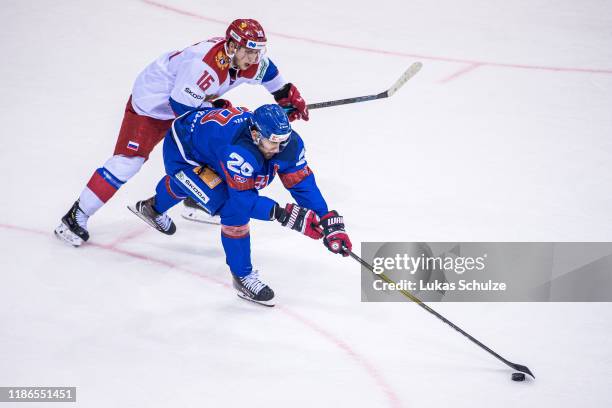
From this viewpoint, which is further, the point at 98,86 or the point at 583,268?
the point at 98,86

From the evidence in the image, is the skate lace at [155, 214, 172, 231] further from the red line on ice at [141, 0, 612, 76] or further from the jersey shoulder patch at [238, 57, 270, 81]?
the red line on ice at [141, 0, 612, 76]

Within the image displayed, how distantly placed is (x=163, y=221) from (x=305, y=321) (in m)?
1.10

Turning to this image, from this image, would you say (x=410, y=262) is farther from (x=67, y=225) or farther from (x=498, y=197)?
(x=67, y=225)

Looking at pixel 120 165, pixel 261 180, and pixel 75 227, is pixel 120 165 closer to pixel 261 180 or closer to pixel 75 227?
pixel 75 227

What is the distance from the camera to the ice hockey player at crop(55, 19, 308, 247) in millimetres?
4262

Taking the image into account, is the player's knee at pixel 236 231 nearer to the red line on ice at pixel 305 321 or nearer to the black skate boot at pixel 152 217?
the red line on ice at pixel 305 321

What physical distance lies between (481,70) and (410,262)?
8.51ft

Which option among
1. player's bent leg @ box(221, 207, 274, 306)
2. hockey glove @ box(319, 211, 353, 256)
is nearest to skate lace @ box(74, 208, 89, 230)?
player's bent leg @ box(221, 207, 274, 306)

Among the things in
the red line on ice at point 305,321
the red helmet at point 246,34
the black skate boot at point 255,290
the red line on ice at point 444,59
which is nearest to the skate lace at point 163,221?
the red line on ice at point 305,321


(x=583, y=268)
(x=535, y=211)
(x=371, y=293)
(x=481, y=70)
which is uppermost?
(x=481, y=70)

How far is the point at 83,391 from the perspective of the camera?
135 inches

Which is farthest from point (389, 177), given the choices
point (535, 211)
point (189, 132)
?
point (189, 132)

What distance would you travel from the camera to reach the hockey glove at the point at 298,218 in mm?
3721

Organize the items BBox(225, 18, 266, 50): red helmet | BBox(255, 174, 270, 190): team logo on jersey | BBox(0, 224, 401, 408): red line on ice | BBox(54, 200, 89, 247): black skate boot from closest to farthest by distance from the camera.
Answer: BBox(0, 224, 401, 408): red line on ice
BBox(255, 174, 270, 190): team logo on jersey
BBox(225, 18, 266, 50): red helmet
BBox(54, 200, 89, 247): black skate boot
